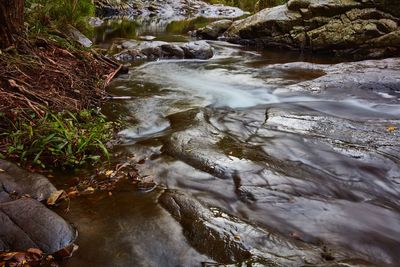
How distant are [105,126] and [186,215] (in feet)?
7.08

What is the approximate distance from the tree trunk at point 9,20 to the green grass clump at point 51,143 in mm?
1926

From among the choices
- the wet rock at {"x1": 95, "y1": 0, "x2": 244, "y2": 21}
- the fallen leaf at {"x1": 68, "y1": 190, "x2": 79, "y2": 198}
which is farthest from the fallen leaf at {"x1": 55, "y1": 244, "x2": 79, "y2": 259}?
the wet rock at {"x1": 95, "y1": 0, "x2": 244, "y2": 21}

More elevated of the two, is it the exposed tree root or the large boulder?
the large boulder

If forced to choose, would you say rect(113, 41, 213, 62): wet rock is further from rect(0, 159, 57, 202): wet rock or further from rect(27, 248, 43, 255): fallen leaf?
rect(27, 248, 43, 255): fallen leaf

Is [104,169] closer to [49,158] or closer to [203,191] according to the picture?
[49,158]

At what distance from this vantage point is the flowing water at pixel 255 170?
2.64 metres

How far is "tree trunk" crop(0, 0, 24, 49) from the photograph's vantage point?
5.16 metres

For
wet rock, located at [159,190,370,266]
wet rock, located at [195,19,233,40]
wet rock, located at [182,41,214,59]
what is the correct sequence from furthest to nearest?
wet rock, located at [195,19,233,40]
wet rock, located at [182,41,214,59]
wet rock, located at [159,190,370,266]

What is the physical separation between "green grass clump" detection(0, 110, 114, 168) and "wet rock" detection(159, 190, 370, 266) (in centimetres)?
127

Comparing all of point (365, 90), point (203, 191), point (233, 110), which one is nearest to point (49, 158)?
point (203, 191)

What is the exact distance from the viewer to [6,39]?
5.25 meters

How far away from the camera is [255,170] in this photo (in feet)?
12.0

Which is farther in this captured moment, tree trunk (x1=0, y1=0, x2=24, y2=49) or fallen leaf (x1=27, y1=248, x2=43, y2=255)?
tree trunk (x1=0, y1=0, x2=24, y2=49)

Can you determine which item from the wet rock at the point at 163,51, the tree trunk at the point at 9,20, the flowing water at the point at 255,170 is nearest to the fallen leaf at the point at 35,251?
the flowing water at the point at 255,170
